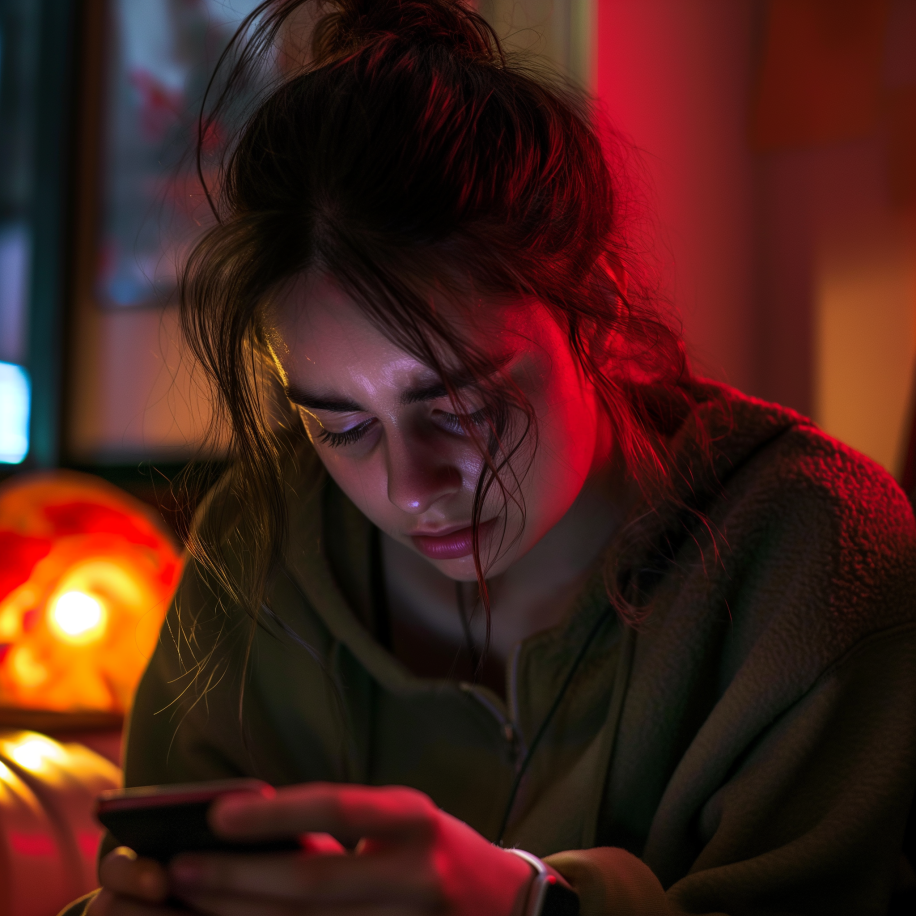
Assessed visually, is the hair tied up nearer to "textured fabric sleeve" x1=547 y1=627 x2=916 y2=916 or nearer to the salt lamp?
"textured fabric sleeve" x1=547 y1=627 x2=916 y2=916

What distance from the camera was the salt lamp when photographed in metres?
1.08

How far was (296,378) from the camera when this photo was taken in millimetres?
605

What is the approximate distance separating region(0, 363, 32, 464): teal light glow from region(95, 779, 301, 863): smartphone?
1.74 meters

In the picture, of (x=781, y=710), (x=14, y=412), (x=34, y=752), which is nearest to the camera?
(x=781, y=710)

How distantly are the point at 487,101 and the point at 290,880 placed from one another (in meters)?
Answer: 0.48

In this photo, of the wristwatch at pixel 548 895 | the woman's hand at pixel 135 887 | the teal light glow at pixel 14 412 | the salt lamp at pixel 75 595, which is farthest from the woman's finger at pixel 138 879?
the teal light glow at pixel 14 412

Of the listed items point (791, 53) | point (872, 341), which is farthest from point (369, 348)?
point (791, 53)

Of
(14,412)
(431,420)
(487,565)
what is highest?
(431,420)

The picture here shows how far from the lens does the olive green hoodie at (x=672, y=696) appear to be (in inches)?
23.6

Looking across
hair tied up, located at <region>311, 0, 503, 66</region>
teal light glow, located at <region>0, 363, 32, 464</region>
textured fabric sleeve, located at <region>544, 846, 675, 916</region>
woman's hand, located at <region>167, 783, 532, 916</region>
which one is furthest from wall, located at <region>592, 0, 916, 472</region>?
teal light glow, located at <region>0, 363, 32, 464</region>

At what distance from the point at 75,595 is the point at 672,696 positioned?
2.63ft

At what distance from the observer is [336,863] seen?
417 millimetres

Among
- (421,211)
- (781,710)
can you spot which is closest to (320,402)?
(421,211)

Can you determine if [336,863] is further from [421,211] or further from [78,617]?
[78,617]
